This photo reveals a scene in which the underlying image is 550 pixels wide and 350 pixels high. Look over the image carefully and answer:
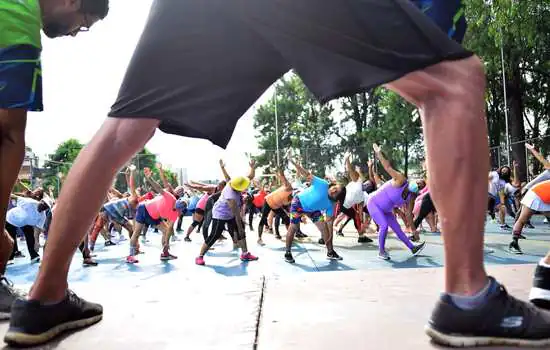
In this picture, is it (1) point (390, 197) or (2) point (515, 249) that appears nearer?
(2) point (515, 249)

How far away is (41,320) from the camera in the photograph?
1.23 m

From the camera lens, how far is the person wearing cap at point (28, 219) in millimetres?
9719

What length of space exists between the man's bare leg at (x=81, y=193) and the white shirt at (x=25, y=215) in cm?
952

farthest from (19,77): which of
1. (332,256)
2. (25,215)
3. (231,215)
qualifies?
(25,215)

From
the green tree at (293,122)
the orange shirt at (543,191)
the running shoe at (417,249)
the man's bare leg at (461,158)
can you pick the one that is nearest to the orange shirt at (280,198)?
the running shoe at (417,249)

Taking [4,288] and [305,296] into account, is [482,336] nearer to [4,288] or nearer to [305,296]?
[305,296]

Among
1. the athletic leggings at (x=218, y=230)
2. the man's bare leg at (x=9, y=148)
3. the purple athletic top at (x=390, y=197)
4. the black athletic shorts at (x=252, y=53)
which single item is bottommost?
the athletic leggings at (x=218, y=230)

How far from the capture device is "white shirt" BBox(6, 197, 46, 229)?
9.70m

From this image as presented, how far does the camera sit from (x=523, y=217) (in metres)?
8.08

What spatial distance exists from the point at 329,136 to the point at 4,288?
119 feet

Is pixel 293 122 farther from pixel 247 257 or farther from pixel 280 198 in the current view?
pixel 247 257

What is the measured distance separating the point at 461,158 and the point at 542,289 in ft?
1.60

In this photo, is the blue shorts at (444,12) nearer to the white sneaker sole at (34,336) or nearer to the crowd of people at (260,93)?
the crowd of people at (260,93)

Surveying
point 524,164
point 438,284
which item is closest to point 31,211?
point 438,284
